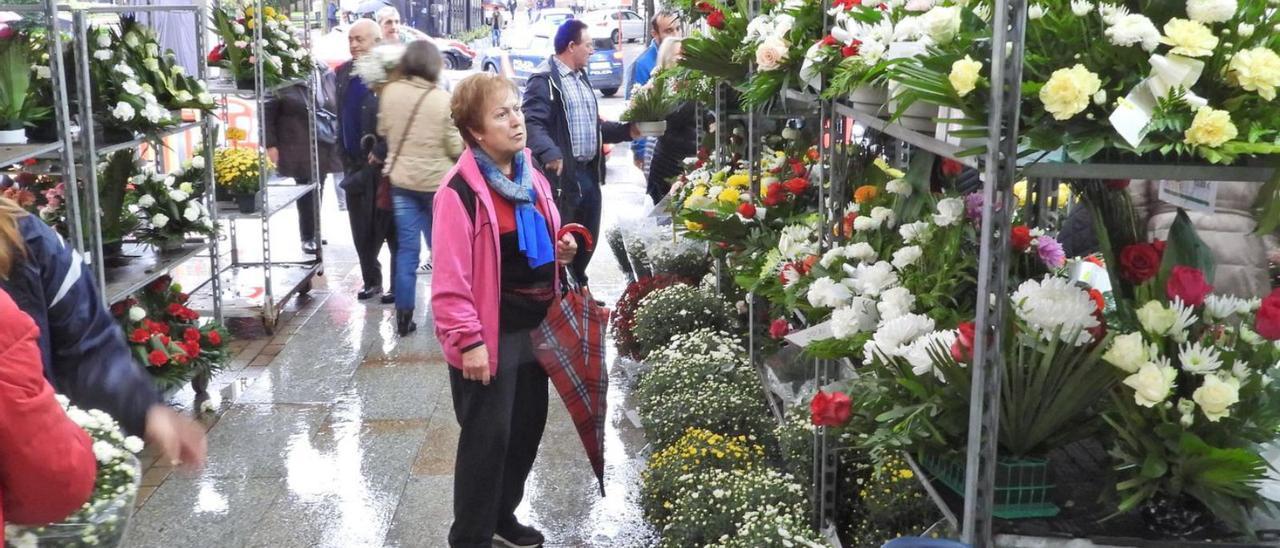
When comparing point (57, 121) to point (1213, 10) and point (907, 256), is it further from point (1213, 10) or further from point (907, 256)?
point (1213, 10)

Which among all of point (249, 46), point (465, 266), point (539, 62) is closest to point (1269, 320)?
point (465, 266)

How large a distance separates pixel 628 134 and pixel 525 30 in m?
18.2

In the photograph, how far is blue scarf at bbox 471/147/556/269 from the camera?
3.97 metres

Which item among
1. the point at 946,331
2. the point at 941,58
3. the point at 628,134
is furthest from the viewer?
the point at 628,134

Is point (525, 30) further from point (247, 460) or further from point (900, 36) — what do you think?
point (900, 36)

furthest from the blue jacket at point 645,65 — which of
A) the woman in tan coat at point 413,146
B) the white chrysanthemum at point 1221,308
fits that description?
the white chrysanthemum at point 1221,308

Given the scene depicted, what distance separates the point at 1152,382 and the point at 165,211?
5.05 m

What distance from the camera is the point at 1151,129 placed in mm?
2191

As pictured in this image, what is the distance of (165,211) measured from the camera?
615 centimetres

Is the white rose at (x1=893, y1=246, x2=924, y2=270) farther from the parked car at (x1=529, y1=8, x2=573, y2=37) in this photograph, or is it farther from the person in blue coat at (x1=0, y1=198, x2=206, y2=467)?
the parked car at (x1=529, y1=8, x2=573, y2=37)

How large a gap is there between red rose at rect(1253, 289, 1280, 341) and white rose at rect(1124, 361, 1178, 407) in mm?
160

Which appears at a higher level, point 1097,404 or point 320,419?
point 1097,404

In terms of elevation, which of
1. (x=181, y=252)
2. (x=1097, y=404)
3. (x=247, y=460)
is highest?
(x=1097, y=404)

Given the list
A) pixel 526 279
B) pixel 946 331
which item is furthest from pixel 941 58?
pixel 526 279
